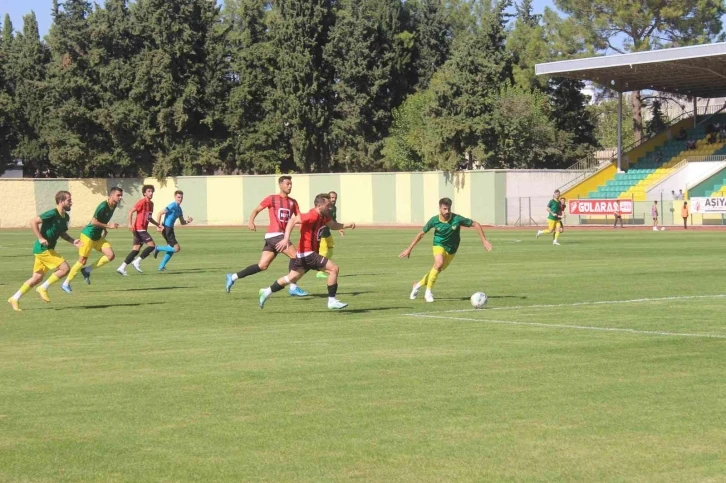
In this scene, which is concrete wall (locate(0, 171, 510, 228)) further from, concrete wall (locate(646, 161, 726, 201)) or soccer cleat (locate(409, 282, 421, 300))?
soccer cleat (locate(409, 282, 421, 300))

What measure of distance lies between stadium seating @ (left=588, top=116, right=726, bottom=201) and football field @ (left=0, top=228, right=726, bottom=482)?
44.8 meters

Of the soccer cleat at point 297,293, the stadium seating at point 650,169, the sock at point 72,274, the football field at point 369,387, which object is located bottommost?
the soccer cleat at point 297,293

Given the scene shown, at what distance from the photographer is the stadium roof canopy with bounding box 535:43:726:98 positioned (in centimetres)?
5997

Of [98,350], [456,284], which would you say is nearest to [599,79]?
[456,284]

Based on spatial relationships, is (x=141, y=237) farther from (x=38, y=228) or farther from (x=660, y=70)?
(x=660, y=70)

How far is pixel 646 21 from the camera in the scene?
259 feet

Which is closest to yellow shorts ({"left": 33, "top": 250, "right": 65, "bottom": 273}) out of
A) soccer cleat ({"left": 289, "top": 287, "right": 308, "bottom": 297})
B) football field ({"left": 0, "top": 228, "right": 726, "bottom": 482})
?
football field ({"left": 0, "top": 228, "right": 726, "bottom": 482})

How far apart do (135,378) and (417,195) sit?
59.6m

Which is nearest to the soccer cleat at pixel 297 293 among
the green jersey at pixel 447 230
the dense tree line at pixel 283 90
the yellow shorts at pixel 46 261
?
the green jersey at pixel 447 230

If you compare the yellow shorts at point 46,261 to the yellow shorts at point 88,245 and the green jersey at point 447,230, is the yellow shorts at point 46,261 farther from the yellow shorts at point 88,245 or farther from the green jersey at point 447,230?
the green jersey at point 447,230

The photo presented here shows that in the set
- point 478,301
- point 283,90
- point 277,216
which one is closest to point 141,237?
point 277,216

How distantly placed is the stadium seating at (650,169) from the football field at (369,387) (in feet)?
147

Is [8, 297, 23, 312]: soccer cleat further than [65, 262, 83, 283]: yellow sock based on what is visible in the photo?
No

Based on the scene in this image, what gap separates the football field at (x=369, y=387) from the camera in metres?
7.60
